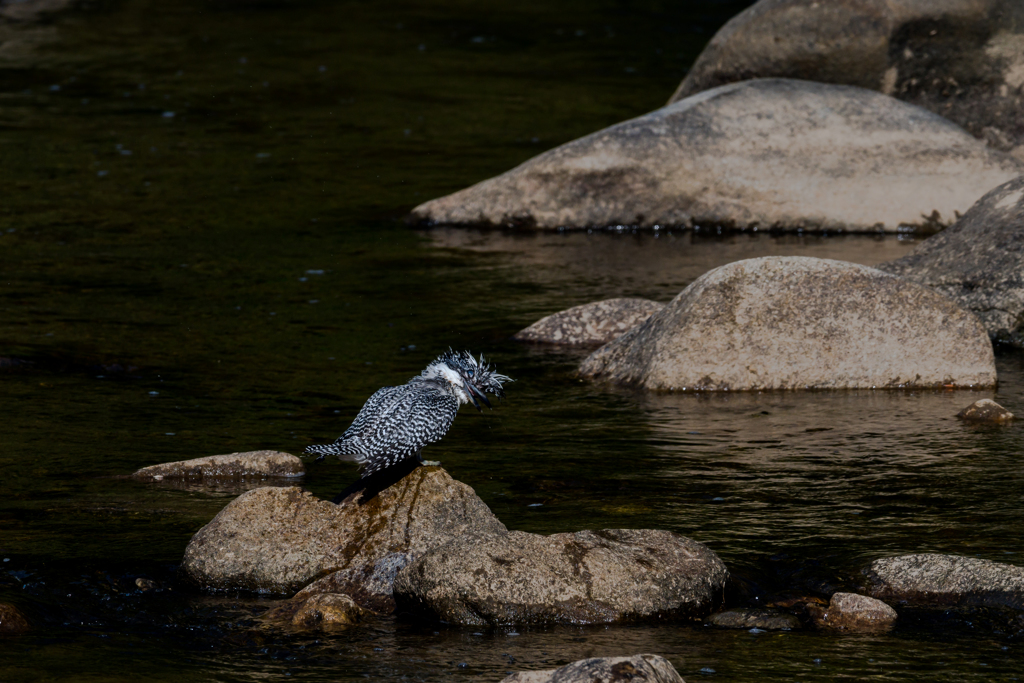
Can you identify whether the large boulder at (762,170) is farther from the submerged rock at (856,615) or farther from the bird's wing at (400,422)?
the submerged rock at (856,615)

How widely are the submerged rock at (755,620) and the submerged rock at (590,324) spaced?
6.00m

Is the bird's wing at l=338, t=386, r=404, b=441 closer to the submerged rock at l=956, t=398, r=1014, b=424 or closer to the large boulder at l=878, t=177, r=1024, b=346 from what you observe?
the submerged rock at l=956, t=398, r=1014, b=424

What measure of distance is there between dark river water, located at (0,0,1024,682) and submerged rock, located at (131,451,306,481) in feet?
0.59

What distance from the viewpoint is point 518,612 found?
7344 millimetres

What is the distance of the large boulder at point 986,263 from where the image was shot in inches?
503

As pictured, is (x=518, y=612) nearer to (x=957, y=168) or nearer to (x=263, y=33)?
(x=957, y=168)

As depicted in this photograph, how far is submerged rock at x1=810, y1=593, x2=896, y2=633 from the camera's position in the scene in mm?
7215

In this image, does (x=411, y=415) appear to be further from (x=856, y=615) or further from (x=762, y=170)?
(x=762, y=170)

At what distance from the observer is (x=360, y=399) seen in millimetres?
11562

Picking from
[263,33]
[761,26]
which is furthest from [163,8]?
[761,26]

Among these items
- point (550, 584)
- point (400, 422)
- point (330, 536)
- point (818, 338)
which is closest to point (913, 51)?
point (818, 338)

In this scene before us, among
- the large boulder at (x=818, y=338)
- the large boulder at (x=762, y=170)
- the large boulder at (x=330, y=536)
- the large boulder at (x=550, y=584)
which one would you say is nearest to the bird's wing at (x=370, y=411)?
the large boulder at (x=330, y=536)

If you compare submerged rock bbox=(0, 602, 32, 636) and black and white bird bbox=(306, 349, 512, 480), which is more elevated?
black and white bird bbox=(306, 349, 512, 480)

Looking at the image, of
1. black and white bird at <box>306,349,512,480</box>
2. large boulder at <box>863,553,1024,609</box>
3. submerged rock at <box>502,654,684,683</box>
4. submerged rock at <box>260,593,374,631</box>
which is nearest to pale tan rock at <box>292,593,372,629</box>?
submerged rock at <box>260,593,374,631</box>
